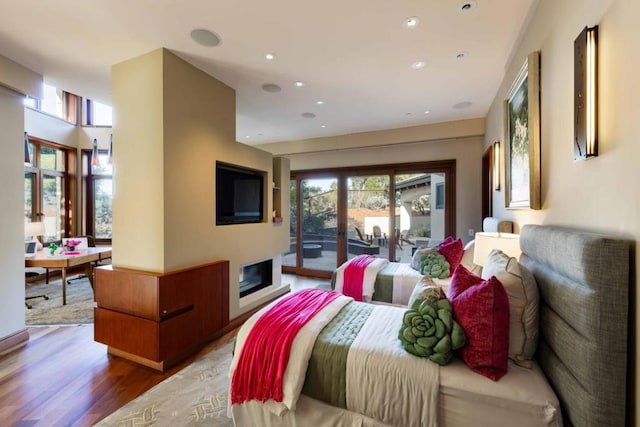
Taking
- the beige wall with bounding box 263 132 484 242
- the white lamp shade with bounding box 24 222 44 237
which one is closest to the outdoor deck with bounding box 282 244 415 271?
the beige wall with bounding box 263 132 484 242

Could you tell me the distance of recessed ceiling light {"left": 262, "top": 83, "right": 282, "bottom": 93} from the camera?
3.44 metres

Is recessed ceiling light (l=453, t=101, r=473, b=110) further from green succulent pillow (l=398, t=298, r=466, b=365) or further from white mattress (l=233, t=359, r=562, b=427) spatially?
white mattress (l=233, t=359, r=562, b=427)

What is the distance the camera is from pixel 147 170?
2.69 metres

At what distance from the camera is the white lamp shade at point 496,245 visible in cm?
213

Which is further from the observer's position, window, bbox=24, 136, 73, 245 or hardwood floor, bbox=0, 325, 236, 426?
window, bbox=24, 136, 73, 245

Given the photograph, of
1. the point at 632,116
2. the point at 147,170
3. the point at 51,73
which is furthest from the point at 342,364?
the point at 51,73

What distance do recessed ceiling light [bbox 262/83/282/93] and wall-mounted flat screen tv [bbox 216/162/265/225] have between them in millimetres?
1090

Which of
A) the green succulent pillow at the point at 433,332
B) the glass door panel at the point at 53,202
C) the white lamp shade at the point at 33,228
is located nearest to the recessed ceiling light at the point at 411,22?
the green succulent pillow at the point at 433,332

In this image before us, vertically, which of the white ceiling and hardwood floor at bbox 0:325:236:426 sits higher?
the white ceiling

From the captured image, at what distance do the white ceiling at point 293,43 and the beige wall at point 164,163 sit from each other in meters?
0.27

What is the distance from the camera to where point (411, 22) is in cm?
225

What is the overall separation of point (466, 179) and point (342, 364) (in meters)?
4.44

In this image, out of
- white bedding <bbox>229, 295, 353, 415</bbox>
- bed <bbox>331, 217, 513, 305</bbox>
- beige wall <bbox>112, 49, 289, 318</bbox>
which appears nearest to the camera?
white bedding <bbox>229, 295, 353, 415</bbox>

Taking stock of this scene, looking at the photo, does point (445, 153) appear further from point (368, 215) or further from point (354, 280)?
point (354, 280)
